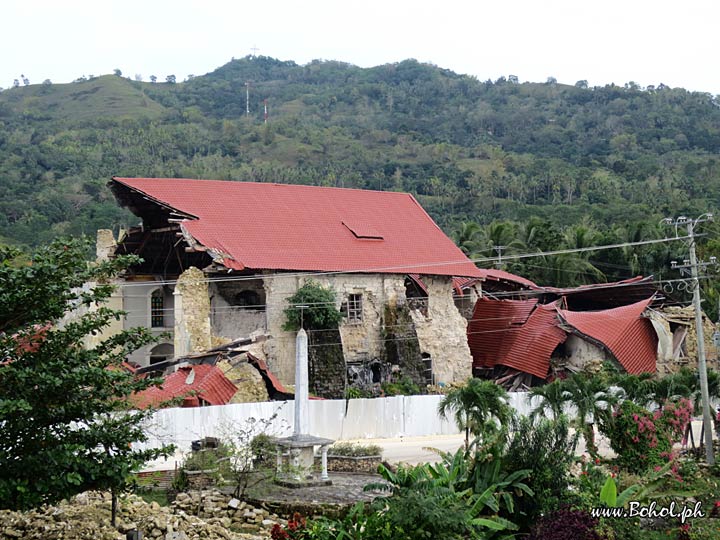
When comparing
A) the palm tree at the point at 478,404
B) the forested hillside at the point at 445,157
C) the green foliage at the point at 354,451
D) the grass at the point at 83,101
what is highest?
the grass at the point at 83,101

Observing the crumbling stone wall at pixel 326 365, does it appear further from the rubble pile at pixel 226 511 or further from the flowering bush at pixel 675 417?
the rubble pile at pixel 226 511

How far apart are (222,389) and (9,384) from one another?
17945 mm

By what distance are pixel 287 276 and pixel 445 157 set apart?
340 ft

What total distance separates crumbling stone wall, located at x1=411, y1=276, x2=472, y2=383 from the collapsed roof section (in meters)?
2.47

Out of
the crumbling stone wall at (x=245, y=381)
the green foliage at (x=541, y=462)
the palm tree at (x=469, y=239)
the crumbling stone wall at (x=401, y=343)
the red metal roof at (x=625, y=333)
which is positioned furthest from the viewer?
the palm tree at (x=469, y=239)

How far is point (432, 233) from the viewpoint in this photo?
4791 centimetres

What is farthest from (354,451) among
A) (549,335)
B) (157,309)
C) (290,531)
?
(549,335)

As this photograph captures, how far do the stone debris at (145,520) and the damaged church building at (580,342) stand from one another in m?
26.4

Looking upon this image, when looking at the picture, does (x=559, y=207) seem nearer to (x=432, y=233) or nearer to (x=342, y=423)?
(x=432, y=233)

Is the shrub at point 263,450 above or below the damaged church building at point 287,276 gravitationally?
below

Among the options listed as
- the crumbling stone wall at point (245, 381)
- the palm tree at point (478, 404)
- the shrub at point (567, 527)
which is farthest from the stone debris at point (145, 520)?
the crumbling stone wall at point (245, 381)

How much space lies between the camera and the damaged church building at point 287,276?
38.4 m

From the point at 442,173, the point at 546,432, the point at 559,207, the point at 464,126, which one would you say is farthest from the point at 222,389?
the point at 464,126

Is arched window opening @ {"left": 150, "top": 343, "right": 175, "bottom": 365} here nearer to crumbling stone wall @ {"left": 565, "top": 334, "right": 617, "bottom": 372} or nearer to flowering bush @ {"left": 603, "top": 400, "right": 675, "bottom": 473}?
crumbling stone wall @ {"left": 565, "top": 334, "right": 617, "bottom": 372}
